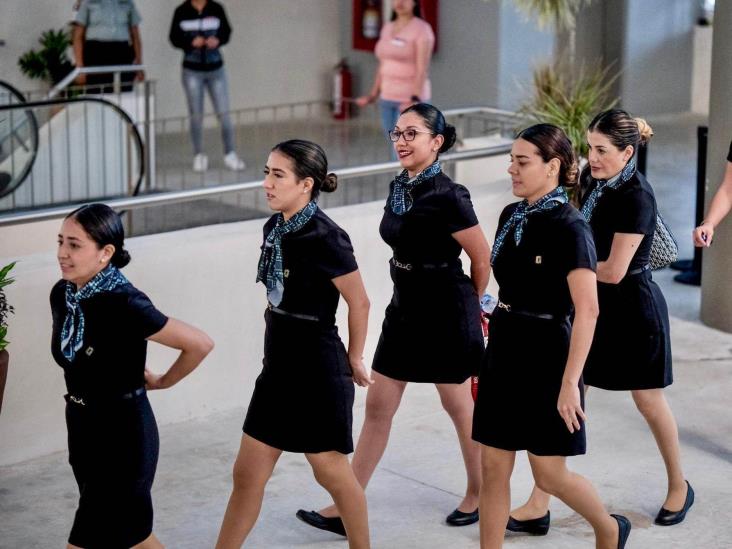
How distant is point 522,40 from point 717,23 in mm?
7508

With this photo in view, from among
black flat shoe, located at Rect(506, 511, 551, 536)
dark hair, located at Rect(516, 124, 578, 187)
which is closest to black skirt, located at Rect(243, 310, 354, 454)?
dark hair, located at Rect(516, 124, 578, 187)

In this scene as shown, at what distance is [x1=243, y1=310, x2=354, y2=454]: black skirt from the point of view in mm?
4480

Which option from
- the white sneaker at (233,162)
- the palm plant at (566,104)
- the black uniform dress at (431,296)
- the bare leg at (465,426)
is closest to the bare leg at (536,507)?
the bare leg at (465,426)

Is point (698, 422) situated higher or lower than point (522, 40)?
lower

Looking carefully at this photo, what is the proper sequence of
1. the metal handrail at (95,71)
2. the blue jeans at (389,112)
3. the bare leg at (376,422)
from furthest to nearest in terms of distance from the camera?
1. the metal handrail at (95,71)
2. the blue jeans at (389,112)
3. the bare leg at (376,422)

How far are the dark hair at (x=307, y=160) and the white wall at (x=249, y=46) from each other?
10107 millimetres

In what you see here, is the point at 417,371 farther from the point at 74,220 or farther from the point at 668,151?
the point at 668,151

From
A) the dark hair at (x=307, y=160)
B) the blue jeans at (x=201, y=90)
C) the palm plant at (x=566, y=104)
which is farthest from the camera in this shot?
the blue jeans at (x=201, y=90)

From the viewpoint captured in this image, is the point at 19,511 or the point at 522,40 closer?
the point at 19,511

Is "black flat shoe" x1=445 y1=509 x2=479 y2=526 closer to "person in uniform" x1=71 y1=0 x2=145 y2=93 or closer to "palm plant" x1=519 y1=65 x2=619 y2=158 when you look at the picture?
"palm plant" x1=519 y1=65 x2=619 y2=158

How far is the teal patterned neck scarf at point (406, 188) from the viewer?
5031 millimetres

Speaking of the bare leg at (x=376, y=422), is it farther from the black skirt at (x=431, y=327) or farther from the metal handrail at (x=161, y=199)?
the metal handrail at (x=161, y=199)

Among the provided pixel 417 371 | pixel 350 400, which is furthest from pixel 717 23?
pixel 350 400

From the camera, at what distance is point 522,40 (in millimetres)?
15117
